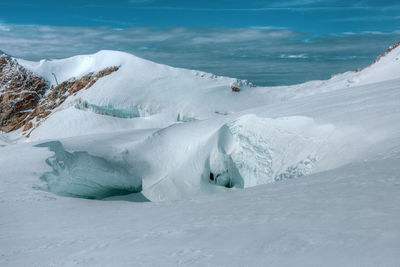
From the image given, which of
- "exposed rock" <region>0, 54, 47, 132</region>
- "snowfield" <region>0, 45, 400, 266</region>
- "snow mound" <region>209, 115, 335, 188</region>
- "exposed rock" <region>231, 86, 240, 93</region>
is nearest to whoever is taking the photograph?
"snowfield" <region>0, 45, 400, 266</region>

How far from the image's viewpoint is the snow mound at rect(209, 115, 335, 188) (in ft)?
25.1

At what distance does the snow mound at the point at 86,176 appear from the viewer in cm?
894

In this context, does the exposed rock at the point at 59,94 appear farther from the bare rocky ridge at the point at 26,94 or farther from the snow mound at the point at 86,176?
the snow mound at the point at 86,176

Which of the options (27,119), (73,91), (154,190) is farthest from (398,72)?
(27,119)

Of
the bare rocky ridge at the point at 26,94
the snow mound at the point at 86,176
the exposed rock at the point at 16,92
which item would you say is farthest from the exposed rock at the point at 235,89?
the exposed rock at the point at 16,92

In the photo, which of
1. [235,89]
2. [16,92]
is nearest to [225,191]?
[235,89]

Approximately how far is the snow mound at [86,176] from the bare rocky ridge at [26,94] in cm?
1980

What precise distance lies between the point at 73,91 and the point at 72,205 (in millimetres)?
26596

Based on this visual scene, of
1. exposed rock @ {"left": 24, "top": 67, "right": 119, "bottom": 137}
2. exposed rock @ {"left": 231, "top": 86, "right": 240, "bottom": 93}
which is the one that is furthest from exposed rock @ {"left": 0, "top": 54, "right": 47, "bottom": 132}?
exposed rock @ {"left": 231, "top": 86, "right": 240, "bottom": 93}

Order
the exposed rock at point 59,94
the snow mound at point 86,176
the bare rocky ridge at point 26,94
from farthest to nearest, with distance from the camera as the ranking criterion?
the bare rocky ridge at point 26,94
the exposed rock at point 59,94
the snow mound at point 86,176

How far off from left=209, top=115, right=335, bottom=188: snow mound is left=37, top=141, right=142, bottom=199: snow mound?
9.05 feet

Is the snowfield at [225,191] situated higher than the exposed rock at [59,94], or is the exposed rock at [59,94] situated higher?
the exposed rock at [59,94]

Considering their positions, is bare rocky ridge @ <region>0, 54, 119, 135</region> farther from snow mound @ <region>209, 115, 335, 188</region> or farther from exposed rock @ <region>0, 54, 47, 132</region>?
snow mound @ <region>209, 115, 335, 188</region>

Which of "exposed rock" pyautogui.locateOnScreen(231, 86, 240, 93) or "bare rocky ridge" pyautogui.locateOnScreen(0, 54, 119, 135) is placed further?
"bare rocky ridge" pyautogui.locateOnScreen(0, 54, 119, 135)
